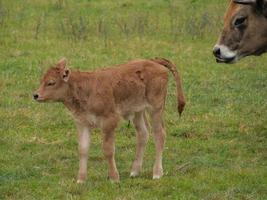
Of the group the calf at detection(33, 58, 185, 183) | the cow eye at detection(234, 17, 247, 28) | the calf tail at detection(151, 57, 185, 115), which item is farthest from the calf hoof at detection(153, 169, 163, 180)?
the cow eye at detection(234, 17, 247, 28)

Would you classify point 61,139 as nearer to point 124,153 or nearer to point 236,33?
point 124,153

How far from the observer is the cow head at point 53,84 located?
334 inches

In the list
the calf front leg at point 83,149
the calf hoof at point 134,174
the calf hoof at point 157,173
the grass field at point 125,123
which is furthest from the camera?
the calf hoof at point 134,174

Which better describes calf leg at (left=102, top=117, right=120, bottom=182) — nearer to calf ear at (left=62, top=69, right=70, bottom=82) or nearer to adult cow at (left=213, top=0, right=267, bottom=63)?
calf ear at (left=62, top=69, right=70, bottom=82)

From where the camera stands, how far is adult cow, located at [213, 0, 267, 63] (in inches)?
341

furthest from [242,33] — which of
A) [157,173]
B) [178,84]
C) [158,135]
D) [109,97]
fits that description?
[157,173]

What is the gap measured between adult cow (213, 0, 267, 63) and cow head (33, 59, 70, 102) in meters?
1.66

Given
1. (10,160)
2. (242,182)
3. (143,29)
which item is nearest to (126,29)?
(143,29)

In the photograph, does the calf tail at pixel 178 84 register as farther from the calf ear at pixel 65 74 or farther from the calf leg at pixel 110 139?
the calf ear at pixel 65 74

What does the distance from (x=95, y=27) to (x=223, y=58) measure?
10024mm

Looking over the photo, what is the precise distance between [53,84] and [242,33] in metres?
2.14

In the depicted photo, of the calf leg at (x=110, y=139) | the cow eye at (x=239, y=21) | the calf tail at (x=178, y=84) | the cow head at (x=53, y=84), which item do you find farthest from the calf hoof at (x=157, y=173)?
the cow eye at (x=239, y=21)

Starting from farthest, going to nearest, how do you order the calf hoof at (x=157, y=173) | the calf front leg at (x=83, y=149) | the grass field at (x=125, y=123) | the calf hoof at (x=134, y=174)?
the calf hoof at (x=134, y=174), the calf hoof at (x=157, y=173), the calf front leg at (x=83, y=149), the grass field at (x=125, y=123)

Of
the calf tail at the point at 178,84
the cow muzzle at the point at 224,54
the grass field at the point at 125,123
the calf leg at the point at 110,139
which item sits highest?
the cow muzzle at the point at 224,54
